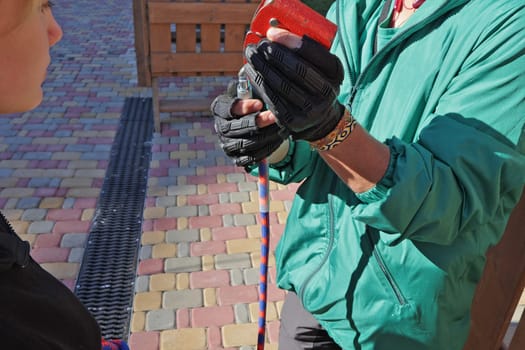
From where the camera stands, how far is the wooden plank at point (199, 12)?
4668 millimetres

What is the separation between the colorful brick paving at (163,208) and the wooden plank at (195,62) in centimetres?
67

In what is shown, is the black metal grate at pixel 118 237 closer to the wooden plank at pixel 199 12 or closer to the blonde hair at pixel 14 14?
the wooden plank at pixel 199 12

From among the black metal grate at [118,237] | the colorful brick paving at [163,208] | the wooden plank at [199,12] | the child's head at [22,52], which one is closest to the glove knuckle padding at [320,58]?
the child's head at [22,52]

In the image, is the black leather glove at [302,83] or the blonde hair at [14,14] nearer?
the blonde hair at [14,14]

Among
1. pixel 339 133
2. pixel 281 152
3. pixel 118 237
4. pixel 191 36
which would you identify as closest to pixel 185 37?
pixel 191 36

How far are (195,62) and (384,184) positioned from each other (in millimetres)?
4092

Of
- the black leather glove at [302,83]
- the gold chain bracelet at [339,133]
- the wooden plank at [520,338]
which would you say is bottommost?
the wooden plank at [520,338]

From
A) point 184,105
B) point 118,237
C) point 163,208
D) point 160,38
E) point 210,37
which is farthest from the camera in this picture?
point 184,105

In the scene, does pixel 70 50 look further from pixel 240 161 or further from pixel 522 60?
pixel 522 60

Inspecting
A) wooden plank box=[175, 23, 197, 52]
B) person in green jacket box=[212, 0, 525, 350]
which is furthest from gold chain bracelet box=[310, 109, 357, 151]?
wooden plank box=[175, 23, 197, 52]

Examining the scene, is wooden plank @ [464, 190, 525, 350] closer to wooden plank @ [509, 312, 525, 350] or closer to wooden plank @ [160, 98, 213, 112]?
wooden plank @ [509, 312, 525, 350]

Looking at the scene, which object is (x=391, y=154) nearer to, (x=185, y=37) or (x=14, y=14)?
(x=14, y=14)

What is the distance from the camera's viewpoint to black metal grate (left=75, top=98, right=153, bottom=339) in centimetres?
304

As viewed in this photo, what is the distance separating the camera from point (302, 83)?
3.65ft
